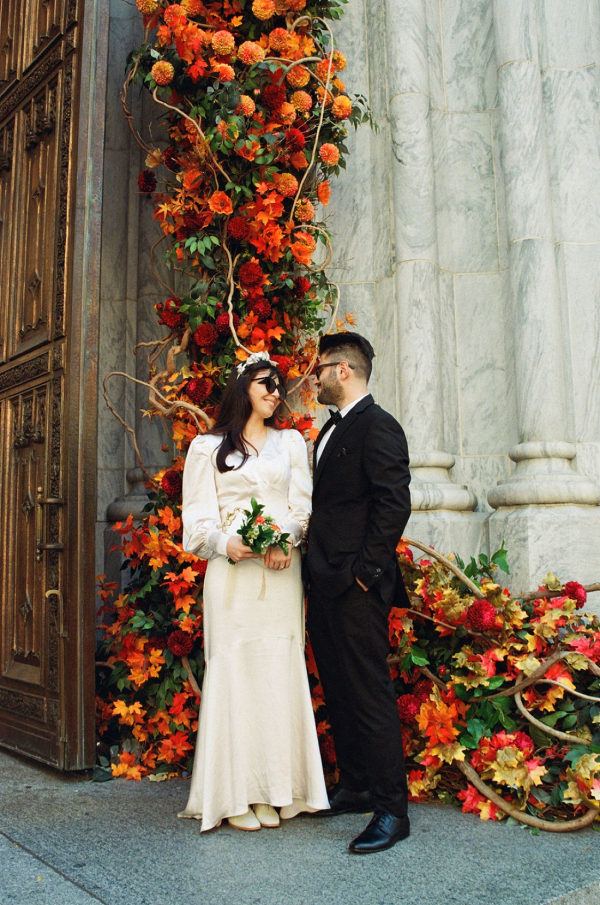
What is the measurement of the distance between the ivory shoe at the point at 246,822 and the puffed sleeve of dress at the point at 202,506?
984mm

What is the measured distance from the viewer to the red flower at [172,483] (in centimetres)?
399

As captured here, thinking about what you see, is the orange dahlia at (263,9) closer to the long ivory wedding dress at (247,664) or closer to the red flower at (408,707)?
the long ivory wedding dress at (247,664)

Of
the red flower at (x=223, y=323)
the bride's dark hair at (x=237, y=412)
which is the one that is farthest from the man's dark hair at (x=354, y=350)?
the red flower at (x=223, y=323)

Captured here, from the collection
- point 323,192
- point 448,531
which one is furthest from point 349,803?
point 323,192

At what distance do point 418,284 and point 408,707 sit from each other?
2.34m

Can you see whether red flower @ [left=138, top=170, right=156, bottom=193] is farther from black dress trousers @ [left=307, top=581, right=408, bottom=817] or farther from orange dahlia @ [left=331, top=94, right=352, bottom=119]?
black dress trousers @ [left=307, top=581, right=408, bottom=817]

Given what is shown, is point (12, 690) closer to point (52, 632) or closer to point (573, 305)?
point (52, 632)

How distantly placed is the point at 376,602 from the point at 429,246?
2344 mm

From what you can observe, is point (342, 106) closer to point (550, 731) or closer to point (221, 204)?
point (221, 204)

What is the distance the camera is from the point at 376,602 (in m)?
3.02

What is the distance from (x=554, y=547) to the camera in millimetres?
3916

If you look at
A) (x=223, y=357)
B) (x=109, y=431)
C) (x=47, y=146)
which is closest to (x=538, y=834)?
(x=223, y=357)

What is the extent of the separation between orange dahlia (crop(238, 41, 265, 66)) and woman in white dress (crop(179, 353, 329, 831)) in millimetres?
1798

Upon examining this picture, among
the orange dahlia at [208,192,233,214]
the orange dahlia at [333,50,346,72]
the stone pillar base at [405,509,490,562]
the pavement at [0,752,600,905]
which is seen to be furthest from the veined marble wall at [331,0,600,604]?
the pavement at [0,752,600,905]
